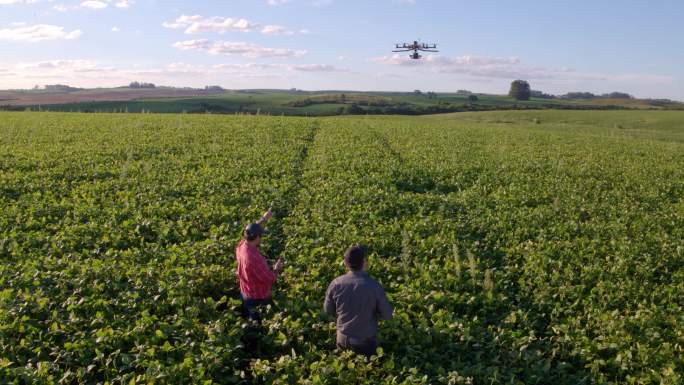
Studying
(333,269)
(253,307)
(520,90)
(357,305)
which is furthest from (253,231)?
(520,90)

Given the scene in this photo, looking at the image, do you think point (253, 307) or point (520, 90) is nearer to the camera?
point (253, 307)

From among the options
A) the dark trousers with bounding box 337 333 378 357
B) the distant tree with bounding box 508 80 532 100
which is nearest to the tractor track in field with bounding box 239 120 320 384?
the dark trousers with bounding box 337 333 378 357

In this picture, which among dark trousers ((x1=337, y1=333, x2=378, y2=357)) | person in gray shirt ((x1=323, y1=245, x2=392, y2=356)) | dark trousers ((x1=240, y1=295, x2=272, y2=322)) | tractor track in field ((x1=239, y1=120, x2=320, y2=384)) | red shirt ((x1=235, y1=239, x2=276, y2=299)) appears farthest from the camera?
dark trousers ((x1=240, y1=295, x2=272, y2=322))

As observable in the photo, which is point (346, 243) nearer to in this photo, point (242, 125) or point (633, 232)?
point (633, 232)

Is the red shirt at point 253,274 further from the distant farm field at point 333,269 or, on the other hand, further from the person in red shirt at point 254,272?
the distant farm field at point 333,269

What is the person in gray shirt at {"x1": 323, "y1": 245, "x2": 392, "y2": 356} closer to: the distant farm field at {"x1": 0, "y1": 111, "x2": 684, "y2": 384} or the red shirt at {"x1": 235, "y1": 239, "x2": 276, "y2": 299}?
the distant farm field at {"x1": 0, "y1": 111, "x2": 684, "y2": 384}

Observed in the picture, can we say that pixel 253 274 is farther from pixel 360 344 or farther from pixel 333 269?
pixel 333 269
